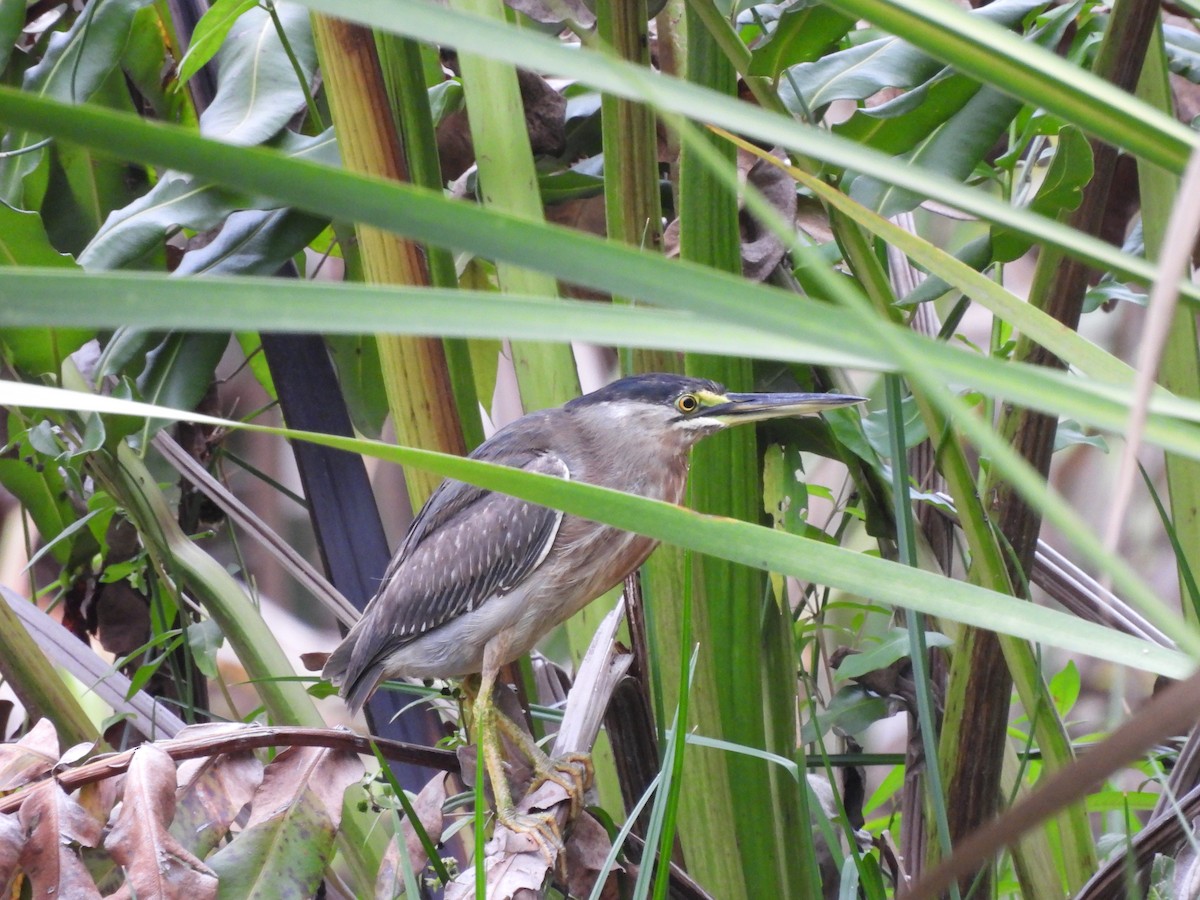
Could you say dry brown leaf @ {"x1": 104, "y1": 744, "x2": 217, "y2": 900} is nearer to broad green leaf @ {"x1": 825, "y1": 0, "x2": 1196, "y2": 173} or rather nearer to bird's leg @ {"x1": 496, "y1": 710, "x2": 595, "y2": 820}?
bird's leg @ {"x1": 496, "y1": 710, "x2": 595, "y2": 820}

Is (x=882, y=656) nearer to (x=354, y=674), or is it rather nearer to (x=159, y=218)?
(x=354, y=674)

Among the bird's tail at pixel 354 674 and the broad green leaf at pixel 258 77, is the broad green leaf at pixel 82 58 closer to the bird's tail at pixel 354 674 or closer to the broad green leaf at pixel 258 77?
the broad green leaf at pixel 258 77

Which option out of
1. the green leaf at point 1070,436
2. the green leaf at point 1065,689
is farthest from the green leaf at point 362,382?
the green leaf at point 1065,689

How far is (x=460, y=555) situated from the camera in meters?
2.13

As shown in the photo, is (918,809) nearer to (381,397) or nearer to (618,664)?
(618,664)

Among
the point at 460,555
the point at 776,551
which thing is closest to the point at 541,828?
the point at 460,555

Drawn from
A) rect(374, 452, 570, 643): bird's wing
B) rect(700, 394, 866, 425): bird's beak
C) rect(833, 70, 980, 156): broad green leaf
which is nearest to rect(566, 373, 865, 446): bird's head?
rect(700, 394, 866, 425): bird's beak

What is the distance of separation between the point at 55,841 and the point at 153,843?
110 mm

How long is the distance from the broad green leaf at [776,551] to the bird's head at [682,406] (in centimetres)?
91

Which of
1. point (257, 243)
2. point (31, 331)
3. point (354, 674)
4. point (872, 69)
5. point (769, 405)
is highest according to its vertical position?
point (872, 69)

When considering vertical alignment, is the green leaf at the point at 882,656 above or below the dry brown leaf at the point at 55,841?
below

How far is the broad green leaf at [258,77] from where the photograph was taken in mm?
1930

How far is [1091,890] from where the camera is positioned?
49.6 inches

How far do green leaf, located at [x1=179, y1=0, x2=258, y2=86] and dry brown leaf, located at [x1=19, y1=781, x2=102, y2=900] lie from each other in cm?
117
